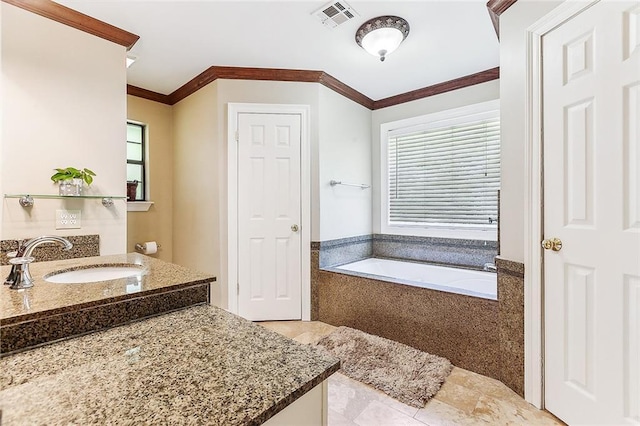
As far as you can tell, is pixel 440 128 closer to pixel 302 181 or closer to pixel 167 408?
pixel 302 181

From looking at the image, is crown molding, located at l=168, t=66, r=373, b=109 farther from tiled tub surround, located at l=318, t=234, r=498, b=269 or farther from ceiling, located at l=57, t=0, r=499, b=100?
tiled tub surround, located at l=318, t=234, r=498, b=269

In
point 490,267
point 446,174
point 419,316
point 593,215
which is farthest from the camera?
point 446,174

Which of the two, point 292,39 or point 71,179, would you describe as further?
point 292,39

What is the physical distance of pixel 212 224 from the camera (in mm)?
2943

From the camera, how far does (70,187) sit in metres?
1.89

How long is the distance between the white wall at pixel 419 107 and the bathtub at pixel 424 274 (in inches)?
20.3

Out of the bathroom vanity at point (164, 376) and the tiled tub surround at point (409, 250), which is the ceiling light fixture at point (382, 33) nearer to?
the tiled tub surround at point (409, 250)

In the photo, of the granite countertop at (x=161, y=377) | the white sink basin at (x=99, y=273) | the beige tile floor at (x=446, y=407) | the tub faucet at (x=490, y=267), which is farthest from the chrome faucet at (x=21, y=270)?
the tub faucet at (x=490, y=267)

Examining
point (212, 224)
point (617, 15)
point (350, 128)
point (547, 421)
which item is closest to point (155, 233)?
point (212, 224)

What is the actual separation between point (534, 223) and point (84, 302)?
2025 millimetres

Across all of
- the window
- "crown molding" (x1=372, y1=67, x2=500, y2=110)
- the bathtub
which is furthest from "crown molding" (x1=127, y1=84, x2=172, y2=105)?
the bathtub

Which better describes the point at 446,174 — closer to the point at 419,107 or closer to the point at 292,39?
the point at 419,107

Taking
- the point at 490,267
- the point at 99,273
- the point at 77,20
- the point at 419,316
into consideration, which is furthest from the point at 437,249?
the point at 77,20

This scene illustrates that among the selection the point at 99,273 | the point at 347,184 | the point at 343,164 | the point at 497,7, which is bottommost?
the point at 99,273
